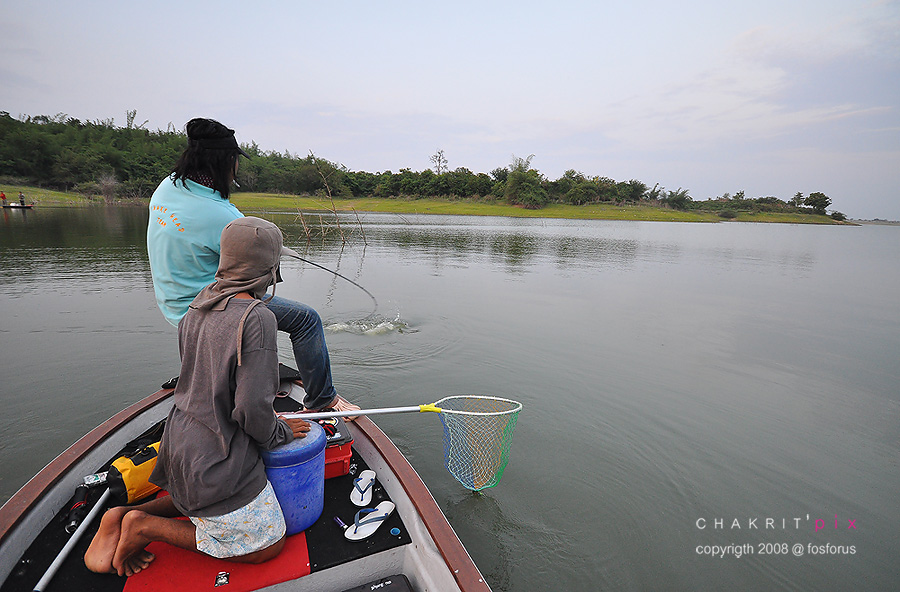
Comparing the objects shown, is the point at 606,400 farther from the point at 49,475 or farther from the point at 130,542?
the point at 49,475

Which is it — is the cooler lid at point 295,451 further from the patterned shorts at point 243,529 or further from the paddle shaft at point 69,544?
the paddle shaft at point 69,544

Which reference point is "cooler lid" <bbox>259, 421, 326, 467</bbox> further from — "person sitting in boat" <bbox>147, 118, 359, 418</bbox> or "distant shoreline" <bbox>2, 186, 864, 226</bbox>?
"distant shoreline" <bbox>2, 186, 864, 226</bbox>

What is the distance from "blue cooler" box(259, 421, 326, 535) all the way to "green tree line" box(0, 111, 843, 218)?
53646 mm

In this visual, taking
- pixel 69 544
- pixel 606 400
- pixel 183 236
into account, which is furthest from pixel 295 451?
pixel 606 400

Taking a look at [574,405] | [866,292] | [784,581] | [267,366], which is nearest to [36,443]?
[267,366]

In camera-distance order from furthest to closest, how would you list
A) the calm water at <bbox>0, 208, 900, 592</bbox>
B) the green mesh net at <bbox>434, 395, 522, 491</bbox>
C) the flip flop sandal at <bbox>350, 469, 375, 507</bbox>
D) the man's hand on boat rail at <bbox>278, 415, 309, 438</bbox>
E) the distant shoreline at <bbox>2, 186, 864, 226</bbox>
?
the distant shoreline at <bbox>2, 186, 864, 226</bbox> → the calm water at <bbox>0, 208, 900, 592</bbox> → the green mesh net at <bbox>434, 395, 522, 491</bbox> → the flip flop sandal at <bbox>350, 469, 375, 507</bbox> → the man's hand on boat rail at <bbox>278, 415, 309, 438</bbox>

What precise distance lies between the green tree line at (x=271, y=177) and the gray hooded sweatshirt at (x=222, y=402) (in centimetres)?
5369

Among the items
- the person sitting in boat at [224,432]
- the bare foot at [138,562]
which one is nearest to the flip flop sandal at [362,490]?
the person sitting in boat at [224,432]

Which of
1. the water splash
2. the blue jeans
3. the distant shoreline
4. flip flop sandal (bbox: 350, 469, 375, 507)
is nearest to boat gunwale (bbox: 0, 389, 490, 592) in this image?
flip flop sandal (bbox: 350, 469, 375, 507)

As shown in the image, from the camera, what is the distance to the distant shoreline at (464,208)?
4991 centimetres

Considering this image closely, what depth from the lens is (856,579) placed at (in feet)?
10.00

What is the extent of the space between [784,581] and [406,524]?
2.73m

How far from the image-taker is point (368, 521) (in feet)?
7.85

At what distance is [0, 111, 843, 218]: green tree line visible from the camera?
5553cm
